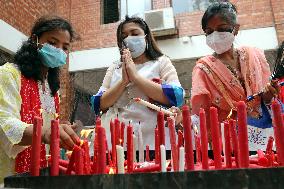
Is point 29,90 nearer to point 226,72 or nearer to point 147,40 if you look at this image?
point 147,40

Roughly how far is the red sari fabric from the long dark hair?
0.16 feet

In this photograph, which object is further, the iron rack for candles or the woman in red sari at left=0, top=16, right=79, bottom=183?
the woman in red sari at left=0, top=16, right=79, bottom=183

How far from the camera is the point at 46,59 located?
140 cm

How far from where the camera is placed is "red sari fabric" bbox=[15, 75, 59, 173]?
3.82 ft

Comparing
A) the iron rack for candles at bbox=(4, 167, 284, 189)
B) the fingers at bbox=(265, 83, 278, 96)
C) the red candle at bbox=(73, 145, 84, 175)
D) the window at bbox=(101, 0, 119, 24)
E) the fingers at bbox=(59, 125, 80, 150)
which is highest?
the window at bbox=(101, 0, 119, 24)

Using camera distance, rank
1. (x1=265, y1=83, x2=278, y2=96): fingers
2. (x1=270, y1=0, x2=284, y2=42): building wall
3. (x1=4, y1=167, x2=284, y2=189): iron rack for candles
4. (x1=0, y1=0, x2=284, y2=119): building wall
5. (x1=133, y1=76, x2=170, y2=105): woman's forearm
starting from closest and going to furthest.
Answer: (x1=4, y1=167, x2=284, y2=189): iron rack for candles
(x1=265, y1=83, x2=278, y2=96): fingers
(x1=133, y1=76, x2=170, y2=105): woman's forearm
(x1=0, y1=0, x2=284, y2=119): building wall
(x1=270, y1=0, x2=284, y2=42): building wall

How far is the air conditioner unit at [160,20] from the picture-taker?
16.7 feet

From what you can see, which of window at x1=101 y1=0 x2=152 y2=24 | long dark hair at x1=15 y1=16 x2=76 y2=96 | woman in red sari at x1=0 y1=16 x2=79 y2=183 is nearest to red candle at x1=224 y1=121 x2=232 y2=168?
woman in red sari at x1=0 y1=16 x2=79 y2=183

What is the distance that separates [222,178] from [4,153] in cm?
100

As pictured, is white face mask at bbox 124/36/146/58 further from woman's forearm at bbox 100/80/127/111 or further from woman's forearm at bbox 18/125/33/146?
woman's forearm at bbox 18/125/33/146

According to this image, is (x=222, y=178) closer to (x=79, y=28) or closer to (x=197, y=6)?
(x=197, y=6)

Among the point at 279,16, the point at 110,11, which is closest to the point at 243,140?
the point at 279,16

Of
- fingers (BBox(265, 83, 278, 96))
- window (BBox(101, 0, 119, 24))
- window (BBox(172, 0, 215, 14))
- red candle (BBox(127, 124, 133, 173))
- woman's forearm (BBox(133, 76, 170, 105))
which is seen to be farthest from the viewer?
window (BBox(101, 0, 119, 24))

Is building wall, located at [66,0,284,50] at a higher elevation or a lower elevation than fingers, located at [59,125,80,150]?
higher
